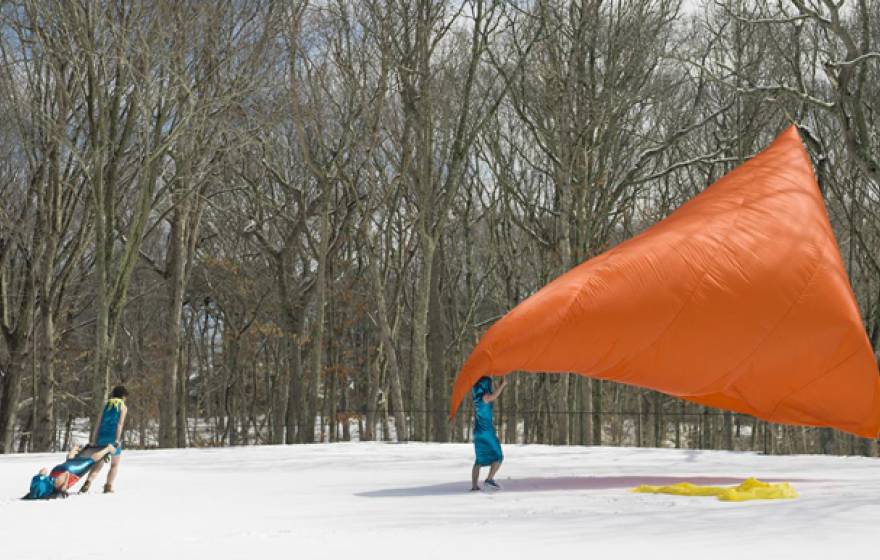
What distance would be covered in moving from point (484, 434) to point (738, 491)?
2998 mm

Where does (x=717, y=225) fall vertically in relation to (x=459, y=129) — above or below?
below

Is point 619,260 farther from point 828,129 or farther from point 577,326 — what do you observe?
point 828,129

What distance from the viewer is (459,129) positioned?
28750 mm

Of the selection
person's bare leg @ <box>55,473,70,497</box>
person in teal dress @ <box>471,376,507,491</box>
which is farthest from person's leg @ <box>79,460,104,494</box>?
person in teal dress @ <box>471,376,507,491</box>

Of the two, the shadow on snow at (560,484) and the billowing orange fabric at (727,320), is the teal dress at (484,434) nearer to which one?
the shadow on snow at (560,484)

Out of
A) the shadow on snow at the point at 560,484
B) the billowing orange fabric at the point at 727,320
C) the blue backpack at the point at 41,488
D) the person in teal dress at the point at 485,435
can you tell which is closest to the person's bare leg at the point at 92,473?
the blue backpack at the point at 41,488

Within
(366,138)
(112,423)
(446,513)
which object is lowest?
(446,513)

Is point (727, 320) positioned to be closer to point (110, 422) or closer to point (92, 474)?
point (110, 422)

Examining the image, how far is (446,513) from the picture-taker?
11438 millimetres

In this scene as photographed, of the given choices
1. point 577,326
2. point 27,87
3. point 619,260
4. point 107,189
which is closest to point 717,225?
point 619,260

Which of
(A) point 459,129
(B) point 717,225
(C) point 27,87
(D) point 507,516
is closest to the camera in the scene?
(D) point 507,516

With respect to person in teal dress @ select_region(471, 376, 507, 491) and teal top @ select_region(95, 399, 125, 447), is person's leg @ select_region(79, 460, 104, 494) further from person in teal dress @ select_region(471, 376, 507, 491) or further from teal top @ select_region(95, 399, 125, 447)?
person in teal dress @ select_region(471, 376, 507, 491)

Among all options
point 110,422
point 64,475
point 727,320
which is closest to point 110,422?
point 110,422

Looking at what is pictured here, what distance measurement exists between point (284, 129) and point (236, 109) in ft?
23.8
